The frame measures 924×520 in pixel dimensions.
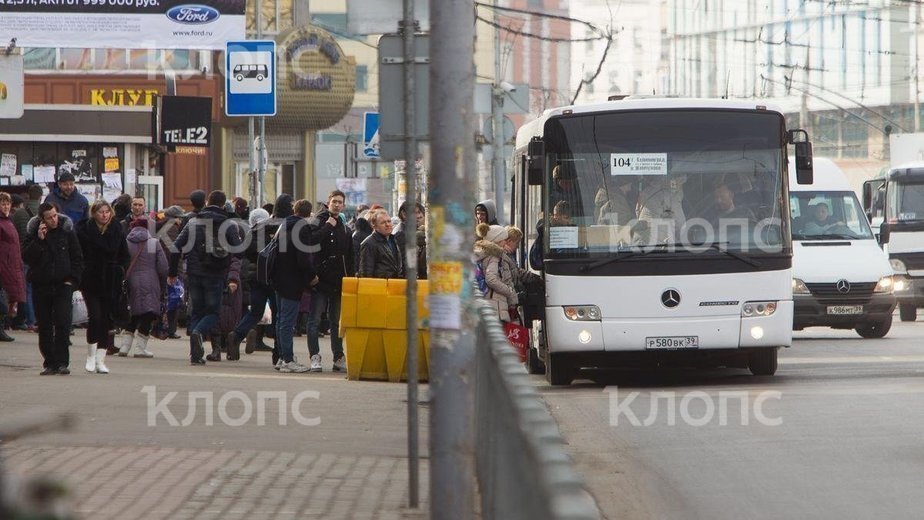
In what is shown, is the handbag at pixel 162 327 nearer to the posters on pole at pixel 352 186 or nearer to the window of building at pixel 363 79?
the posters on pole at pixel 352 186

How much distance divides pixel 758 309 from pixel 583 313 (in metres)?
1.59

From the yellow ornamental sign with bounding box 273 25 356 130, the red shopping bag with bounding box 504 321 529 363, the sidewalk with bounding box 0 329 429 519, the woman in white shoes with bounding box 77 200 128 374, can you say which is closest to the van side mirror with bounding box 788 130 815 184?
the red shopping bag with bounding box 504 321 529 363

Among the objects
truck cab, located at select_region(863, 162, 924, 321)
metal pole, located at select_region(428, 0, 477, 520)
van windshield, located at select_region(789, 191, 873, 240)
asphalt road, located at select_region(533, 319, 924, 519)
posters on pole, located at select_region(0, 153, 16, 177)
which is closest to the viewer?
metal pole, located at select_region(428, 0, 477, 520)

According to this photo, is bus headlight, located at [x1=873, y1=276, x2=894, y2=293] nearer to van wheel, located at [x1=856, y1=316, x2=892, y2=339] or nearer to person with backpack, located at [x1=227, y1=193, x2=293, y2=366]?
van wheel, located at [x1=856, y1=316, x2=892, y2=339]

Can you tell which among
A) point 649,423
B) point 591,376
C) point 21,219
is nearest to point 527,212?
point 591,376

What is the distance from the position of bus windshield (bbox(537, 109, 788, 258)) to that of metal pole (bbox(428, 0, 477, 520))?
26.5 feet

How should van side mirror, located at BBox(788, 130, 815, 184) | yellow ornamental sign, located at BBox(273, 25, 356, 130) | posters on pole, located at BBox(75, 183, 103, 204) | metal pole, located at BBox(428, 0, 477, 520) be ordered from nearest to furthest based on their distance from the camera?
metal pole, located at BBox(428, 0, 477, 520) < van side mirror, located at BBox(788, 130, 815, 184) < posters on pole, located at BBox(75, 183, 103, 204) < yellow ornamental sign, located at BBox(273, 25, 356, 130)

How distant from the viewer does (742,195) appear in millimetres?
15227

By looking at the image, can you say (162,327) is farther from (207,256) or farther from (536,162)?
(536,162)

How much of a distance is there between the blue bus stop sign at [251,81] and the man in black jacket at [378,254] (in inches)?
212

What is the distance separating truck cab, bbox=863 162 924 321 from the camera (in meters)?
27.3

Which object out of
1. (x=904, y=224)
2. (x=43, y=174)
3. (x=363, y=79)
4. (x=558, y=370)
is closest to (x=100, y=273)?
(x=558, y=370)

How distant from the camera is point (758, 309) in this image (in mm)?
15008

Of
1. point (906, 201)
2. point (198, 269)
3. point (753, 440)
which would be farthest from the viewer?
point (906, 201)
